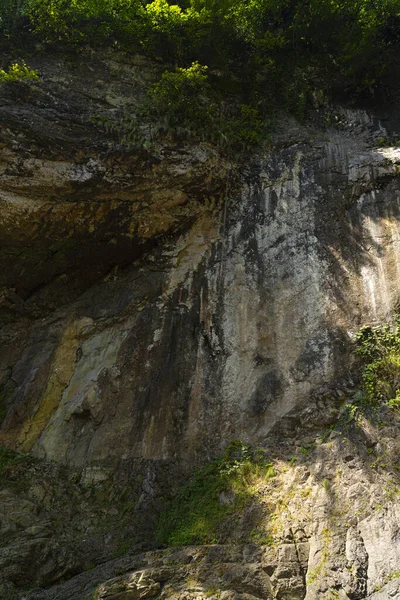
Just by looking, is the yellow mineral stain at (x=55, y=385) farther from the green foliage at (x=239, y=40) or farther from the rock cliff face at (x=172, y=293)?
the green foliage at (x=239, y=40)

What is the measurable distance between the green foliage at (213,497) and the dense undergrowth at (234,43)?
6432mm

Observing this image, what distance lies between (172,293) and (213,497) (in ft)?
13.2

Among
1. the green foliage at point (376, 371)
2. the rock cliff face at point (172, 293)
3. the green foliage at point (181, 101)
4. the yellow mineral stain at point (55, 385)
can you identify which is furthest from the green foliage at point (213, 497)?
the green foliage at point (181, 101)

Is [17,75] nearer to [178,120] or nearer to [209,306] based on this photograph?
[178,120]

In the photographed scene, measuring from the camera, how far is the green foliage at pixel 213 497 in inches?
268

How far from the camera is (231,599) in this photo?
211 inches

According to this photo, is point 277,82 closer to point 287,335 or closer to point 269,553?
point 287,335

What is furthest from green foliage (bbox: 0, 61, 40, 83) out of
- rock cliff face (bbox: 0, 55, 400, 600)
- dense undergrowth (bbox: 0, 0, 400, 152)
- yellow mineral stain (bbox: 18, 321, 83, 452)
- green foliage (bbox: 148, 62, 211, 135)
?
yellow mineral stain (bbox: 18, 321, 83, 452)

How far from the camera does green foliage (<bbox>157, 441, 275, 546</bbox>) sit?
6.80 m

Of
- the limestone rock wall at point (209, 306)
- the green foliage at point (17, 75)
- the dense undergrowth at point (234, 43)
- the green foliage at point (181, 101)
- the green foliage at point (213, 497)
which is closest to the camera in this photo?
the green foliage at point (213, 497)

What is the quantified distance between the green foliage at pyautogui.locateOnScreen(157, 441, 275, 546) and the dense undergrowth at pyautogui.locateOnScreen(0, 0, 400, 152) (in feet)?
21.1

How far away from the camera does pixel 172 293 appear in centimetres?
999

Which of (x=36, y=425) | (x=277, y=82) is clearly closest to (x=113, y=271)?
(x=36, y=425)

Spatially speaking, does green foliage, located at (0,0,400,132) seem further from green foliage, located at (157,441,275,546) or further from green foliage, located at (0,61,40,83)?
green foliage, located at (157,441,275,546)
